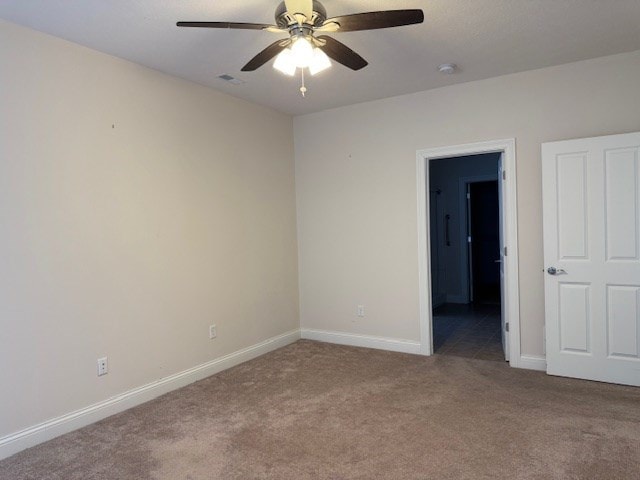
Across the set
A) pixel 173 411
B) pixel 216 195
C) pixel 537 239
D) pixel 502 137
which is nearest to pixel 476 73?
pixel 502 137

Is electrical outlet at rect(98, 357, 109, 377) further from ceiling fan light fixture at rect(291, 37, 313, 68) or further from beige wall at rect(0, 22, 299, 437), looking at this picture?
ceiling fan light fixture at rect(291, 37, 313, 68)

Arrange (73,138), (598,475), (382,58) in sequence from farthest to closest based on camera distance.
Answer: (382,58)
(73,138)
(598,475)

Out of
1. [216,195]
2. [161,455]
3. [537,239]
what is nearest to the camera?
[161,455]

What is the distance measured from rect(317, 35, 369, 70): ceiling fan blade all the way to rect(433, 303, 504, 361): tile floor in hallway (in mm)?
3132

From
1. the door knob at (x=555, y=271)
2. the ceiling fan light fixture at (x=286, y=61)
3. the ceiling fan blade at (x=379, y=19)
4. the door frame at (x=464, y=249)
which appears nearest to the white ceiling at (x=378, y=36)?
the ceiling fan light fixture at (x=286, y=61)

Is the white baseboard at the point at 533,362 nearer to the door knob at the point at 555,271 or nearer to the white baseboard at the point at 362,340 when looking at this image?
the door knob at the point at 555,271

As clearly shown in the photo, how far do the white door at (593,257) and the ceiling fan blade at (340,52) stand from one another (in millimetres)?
2063

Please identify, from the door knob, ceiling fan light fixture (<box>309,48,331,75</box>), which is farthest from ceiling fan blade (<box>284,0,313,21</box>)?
the door knob

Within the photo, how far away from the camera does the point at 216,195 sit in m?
4.22

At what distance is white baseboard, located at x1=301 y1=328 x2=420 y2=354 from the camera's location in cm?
462

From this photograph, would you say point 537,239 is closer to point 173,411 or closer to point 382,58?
point 382,58

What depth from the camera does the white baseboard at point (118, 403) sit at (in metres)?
2.75

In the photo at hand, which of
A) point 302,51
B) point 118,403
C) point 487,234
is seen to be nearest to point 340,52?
point 302,51

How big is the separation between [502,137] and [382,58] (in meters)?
1.41
